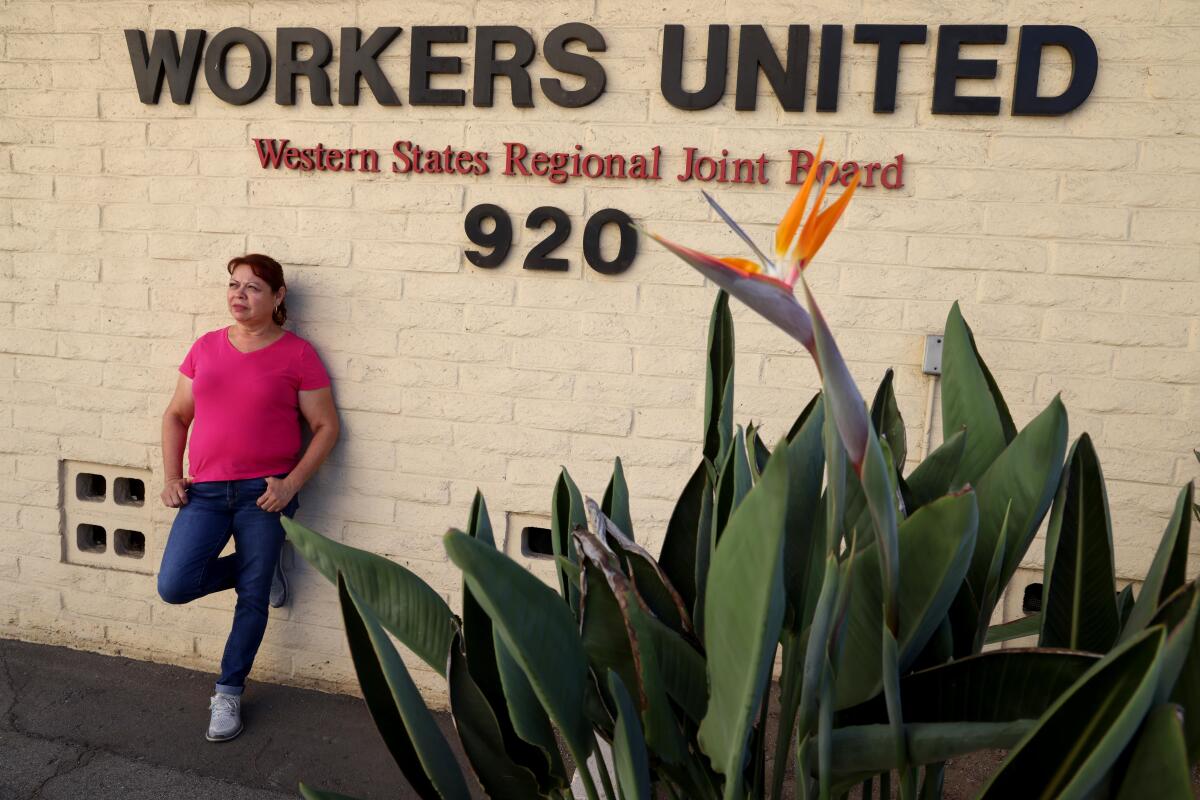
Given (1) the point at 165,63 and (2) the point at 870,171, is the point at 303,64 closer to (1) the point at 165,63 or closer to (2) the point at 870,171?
(1) the point at 165,63

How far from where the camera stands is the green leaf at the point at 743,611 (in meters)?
0.62

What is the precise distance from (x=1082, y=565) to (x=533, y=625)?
19.6 inches

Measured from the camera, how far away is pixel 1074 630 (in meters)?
0.88

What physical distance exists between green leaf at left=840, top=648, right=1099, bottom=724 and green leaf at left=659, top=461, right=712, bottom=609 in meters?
0.29

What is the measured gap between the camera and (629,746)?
795 millimetres

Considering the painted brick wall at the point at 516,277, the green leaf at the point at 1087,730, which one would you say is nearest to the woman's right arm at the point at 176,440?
the painted brick wall at the point at 516,277

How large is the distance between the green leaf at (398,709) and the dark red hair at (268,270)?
2257 millimetres

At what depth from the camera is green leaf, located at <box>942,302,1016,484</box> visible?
3.30ft

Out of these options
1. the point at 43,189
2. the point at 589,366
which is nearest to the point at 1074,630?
the point at 589,366

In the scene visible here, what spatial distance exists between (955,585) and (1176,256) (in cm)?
217

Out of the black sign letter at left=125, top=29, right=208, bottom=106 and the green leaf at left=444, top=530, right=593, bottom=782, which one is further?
the black sign letter at left=125, top=29, right=208, bottom=106

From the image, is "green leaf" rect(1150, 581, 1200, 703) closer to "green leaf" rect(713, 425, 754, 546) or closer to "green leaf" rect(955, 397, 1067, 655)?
"green leaf" rect(955, 397, 1067, 655)

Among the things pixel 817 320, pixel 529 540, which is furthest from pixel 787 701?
pixel 529 540

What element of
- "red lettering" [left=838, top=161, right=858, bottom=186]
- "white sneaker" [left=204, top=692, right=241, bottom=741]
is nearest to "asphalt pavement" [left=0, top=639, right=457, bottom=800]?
"white sneaker" [left=204, top=692, right=241, bottom=741]
